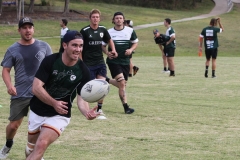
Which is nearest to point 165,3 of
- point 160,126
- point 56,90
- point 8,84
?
point 160,126

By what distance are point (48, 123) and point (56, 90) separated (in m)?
0.40

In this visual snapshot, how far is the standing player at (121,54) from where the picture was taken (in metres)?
12.5

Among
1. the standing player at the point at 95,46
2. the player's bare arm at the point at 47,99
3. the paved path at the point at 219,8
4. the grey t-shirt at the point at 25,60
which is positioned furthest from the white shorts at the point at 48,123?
the paved path at the point at 219,8

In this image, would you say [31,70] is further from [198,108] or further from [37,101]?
[198,108]

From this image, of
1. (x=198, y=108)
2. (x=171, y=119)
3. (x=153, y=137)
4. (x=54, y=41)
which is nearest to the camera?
(x=153, y=137)

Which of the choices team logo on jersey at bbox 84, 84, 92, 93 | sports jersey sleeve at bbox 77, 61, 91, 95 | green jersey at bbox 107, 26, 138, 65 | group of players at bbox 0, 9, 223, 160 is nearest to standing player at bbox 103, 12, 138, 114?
green jersey at bbox 107, 26, 138, 65

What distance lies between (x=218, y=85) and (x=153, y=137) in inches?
347

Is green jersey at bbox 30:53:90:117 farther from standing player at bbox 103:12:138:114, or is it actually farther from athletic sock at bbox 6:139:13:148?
standing player at bbox 103:12:138:114

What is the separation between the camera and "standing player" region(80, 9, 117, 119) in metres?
11.7

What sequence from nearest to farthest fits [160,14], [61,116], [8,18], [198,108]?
[61,116] → [198,108] → [8,18] → [160,14]

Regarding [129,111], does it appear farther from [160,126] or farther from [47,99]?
[47,99]

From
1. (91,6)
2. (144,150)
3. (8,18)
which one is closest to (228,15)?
(91,6)

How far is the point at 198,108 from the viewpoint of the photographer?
43.2 feet

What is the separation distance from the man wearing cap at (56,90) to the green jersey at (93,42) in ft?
15.8
